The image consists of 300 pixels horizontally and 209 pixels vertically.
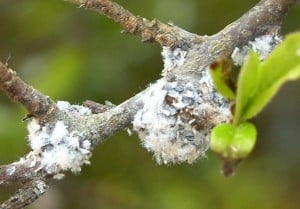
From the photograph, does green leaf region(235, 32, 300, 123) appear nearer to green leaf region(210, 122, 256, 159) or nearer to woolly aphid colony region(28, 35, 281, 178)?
green leaf region(210, 122, 256, 159)

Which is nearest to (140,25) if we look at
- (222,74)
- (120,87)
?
(222,74)

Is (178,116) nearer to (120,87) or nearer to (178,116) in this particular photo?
(178,116)

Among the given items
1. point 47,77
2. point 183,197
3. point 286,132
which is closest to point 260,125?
point 286,132

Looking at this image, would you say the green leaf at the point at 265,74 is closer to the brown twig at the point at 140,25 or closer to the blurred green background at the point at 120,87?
the brown twig at the point at 140,25

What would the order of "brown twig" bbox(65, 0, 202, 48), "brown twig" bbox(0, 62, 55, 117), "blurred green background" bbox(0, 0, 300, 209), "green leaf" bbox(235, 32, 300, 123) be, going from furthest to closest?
"blurred green background" bbox(0, 0, 300, 209)
"brown twig" bbox(65, 0, 202, 48)
"brown twig" bbox(0, 62, 55, 117)
"green leaf" bbox(235, 32, 300, 123)

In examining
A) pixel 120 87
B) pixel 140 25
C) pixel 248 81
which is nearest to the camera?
pixel 248 81

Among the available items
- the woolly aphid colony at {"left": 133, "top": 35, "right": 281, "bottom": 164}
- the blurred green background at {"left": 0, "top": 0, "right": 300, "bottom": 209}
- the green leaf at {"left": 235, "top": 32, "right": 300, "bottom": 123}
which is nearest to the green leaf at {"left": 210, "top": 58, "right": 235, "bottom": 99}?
the green leaf at {"left": 235, "top": 32, "right": 300, "bottom": 123}

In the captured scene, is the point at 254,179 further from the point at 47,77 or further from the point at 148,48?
the point at 47,77
